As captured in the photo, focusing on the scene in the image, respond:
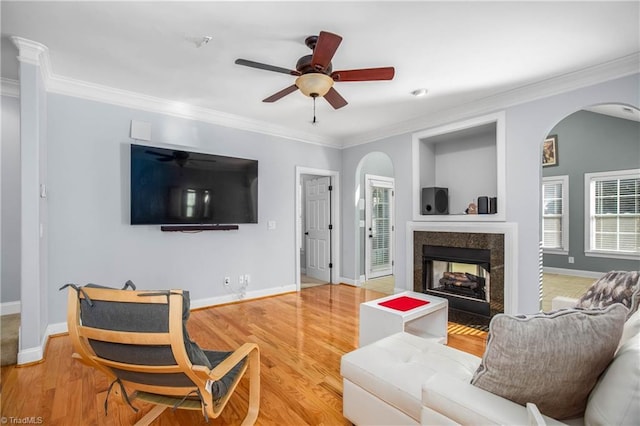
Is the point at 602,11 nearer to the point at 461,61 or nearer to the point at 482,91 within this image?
the point at 461,61

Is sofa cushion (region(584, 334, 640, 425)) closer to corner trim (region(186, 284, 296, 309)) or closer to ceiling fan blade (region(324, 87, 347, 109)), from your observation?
ceiling fan blade (region(324, 87, 347, 109))

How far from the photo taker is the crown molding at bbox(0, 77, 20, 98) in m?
3.21

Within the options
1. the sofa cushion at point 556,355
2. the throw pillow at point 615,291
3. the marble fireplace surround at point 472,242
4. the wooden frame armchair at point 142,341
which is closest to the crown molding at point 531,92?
the marble fireplace surround at point 472,242

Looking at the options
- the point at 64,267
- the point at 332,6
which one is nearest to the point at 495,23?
the point at 332,6

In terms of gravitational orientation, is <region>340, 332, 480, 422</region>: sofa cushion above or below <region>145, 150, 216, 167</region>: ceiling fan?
below

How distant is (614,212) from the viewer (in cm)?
585

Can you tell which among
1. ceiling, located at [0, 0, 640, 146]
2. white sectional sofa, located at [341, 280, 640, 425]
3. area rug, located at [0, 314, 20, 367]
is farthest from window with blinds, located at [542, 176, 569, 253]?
area rug, located at [0, 314, 20, 367]

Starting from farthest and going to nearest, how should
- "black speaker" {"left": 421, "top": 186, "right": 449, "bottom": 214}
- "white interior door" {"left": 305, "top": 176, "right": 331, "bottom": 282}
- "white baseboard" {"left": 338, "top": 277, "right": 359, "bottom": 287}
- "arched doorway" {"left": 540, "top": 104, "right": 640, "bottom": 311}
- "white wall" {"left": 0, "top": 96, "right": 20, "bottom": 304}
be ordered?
"white interior door" {"left": 305, "top": 176, "right": 331, "bottom": 282} → "arched doorway" {"left": 540, "top": 104, "right": 640, "bottom": 311} → "white baseboard" {"left": 338, "top": 277, "right": 359, "bottom": 287} → "black speaker" {"left": 421, "top": 186, "right": 449, "bottom": 214} → "white wall" {"left": 0, "top": 96, "right": 20, "bottom": 304}

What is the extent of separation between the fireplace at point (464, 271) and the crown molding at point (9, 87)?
5.22m

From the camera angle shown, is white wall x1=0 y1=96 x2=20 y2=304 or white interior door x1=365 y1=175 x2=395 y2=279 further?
white interior door x1=365 y1=175 x2=395 y2=279

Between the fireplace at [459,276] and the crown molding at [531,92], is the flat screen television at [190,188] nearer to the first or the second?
the crown molding at [531,92]

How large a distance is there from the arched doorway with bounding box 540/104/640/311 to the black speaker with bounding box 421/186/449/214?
246 cm

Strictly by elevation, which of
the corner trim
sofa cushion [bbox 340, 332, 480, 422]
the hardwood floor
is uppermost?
sofa cushion [bbox 340, 332, 480, 422]

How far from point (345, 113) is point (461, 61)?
1723 mm
